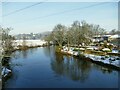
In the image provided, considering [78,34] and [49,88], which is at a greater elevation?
[78,34]

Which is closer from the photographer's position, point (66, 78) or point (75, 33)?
point (66, 78)

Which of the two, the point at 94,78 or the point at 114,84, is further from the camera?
the point at 94,78

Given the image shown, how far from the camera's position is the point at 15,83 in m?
9.34

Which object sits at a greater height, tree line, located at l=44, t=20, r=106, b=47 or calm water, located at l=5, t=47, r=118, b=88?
tree line, located at l=44, t=20, r=106, b=47

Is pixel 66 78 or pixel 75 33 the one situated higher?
pixel 75 33

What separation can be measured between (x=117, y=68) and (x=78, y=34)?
45.0 ft

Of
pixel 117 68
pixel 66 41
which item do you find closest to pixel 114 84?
pixel 117 68

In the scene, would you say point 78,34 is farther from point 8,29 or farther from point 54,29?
point 8,29

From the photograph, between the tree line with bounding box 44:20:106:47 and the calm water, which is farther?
the tree line with bounding box 44:20:106:47

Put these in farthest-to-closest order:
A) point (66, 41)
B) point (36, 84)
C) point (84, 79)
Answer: point (66, 41)
point (84, 79)
point (36, 84)

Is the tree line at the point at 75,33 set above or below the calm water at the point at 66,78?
above

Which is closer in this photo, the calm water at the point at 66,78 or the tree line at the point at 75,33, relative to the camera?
the calm water at the point at 66,78

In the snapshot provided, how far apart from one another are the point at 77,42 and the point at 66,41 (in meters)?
2.08

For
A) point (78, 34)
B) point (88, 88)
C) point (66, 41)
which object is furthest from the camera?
point (66, 41)
